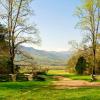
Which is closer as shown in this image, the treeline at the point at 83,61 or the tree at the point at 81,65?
the treeline at the point at 83,61

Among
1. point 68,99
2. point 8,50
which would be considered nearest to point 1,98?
point 68,99

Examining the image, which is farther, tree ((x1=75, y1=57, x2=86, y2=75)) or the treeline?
tree ((x1=75, y1=57, x2=86, y2=75))

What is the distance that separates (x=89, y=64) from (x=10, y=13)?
26.9m

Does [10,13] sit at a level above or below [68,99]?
above

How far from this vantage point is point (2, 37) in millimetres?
49125

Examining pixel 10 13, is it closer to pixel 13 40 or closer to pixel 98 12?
pixel 13 40

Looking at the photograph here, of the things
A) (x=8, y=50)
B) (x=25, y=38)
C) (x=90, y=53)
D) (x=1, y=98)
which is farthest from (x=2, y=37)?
(x=1, y=98)

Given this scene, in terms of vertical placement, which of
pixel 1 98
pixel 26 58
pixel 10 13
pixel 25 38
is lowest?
pixel 1 98

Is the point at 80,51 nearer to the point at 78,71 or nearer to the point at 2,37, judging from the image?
the point at 78,71

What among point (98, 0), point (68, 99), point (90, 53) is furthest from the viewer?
point (90, 53)

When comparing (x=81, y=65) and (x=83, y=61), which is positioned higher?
(x=83, y=61)

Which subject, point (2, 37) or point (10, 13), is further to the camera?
point (2, 37)

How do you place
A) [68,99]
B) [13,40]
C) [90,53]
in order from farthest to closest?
[90,53], [13,40], [68,99]

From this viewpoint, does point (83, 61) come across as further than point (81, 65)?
No
